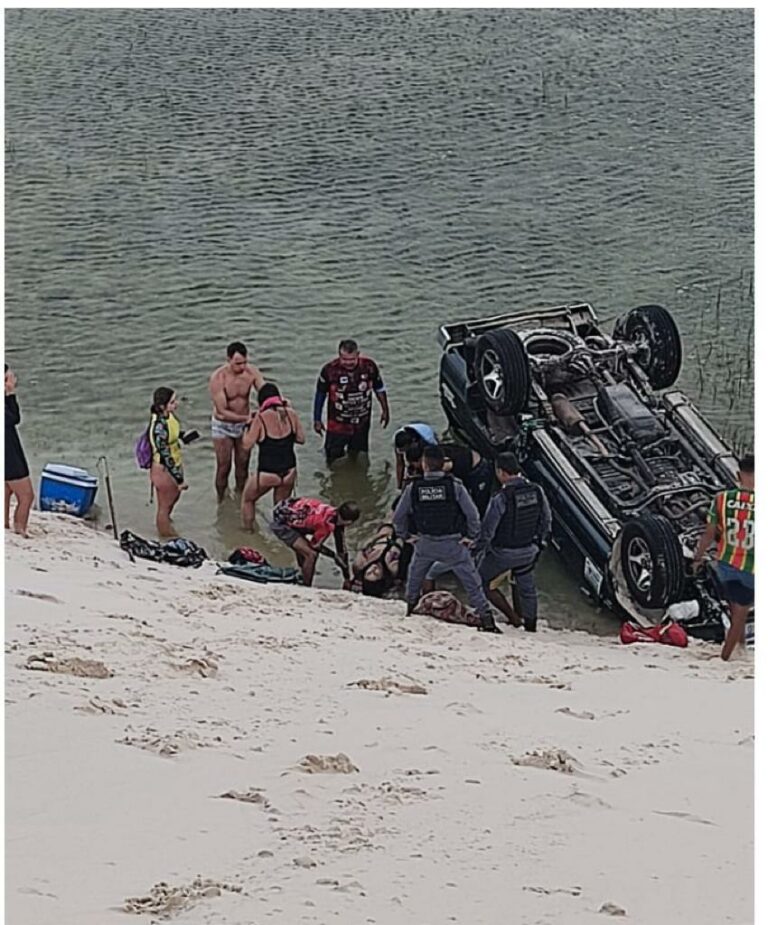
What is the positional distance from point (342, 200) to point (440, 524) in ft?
33.0

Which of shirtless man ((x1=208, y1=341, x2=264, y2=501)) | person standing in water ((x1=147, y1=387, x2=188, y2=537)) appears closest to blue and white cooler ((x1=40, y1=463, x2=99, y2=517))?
person standing in water ((x1=147, y1=387, x2=188, y2=537))

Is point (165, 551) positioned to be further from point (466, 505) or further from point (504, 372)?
point (504, 372)

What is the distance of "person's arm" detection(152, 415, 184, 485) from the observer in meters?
11.4

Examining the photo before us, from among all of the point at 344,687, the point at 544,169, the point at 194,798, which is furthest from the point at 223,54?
the point at 194,798

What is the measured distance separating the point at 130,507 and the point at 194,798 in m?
6.12

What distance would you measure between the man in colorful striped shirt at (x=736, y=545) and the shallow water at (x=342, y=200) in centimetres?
157

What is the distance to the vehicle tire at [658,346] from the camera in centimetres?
1284

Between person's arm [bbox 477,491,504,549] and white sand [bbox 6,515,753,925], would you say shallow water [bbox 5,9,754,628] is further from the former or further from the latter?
white sand [bbox 6,515,753,925]

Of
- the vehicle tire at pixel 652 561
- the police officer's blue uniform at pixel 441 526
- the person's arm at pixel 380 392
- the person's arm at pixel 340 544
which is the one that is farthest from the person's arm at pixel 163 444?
the vehicle tire at pixel 652 561

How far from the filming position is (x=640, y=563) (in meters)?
10.4

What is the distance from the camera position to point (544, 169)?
20312 millimetres

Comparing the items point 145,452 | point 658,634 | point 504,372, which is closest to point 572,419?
point 504,372

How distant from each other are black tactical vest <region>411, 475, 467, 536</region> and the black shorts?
3057 mm

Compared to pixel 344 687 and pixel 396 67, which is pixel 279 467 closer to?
pixel 344 687
